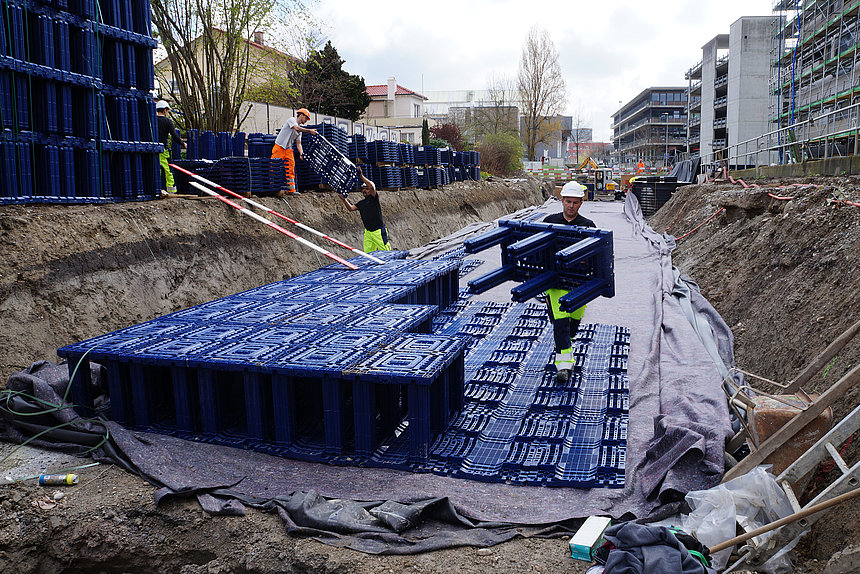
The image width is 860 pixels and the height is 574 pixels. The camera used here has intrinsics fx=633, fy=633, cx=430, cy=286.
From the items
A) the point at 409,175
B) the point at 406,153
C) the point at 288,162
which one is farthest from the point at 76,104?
the point at 409,175

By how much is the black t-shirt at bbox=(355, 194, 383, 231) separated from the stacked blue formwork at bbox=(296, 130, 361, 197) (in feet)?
7.02

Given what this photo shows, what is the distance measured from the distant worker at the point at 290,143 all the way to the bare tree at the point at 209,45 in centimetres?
551

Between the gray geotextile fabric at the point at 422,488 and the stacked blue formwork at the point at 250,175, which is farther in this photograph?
the stacked blue formwork at the point at 250,175

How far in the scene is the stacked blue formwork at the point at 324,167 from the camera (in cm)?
1322

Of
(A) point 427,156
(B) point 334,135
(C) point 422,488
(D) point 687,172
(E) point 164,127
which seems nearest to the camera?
(C) point 422,488

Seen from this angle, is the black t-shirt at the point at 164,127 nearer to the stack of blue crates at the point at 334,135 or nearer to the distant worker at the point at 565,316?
the stack of blue crates at the point at 334,135

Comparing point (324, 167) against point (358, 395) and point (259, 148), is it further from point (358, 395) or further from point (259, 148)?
point (358, 395)

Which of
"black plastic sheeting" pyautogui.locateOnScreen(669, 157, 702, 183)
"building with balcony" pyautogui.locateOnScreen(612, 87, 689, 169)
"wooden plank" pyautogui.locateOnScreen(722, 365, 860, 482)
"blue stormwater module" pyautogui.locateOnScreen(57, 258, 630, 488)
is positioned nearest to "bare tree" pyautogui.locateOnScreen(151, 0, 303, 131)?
"blue stormwater module" pyautogui.locateOnScreen(57, 258, 630, 488)

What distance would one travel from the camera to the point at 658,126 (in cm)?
9462

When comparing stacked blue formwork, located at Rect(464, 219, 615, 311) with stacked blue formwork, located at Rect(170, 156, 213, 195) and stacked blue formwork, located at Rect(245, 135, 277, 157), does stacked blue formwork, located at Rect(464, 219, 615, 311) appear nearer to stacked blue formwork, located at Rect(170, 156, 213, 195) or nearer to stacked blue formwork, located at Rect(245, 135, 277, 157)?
stacked blue formwork, located at Rect(170, 156, 213, 195)

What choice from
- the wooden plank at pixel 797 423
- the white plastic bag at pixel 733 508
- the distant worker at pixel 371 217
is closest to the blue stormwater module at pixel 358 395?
the white plastic bag at pixel 733 508

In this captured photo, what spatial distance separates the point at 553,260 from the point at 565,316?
59cm

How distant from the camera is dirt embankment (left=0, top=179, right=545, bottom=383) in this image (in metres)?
6.37

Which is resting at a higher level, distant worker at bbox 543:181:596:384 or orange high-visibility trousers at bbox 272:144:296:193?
orange high-visibility trousers at bbox 272:144:296:193
